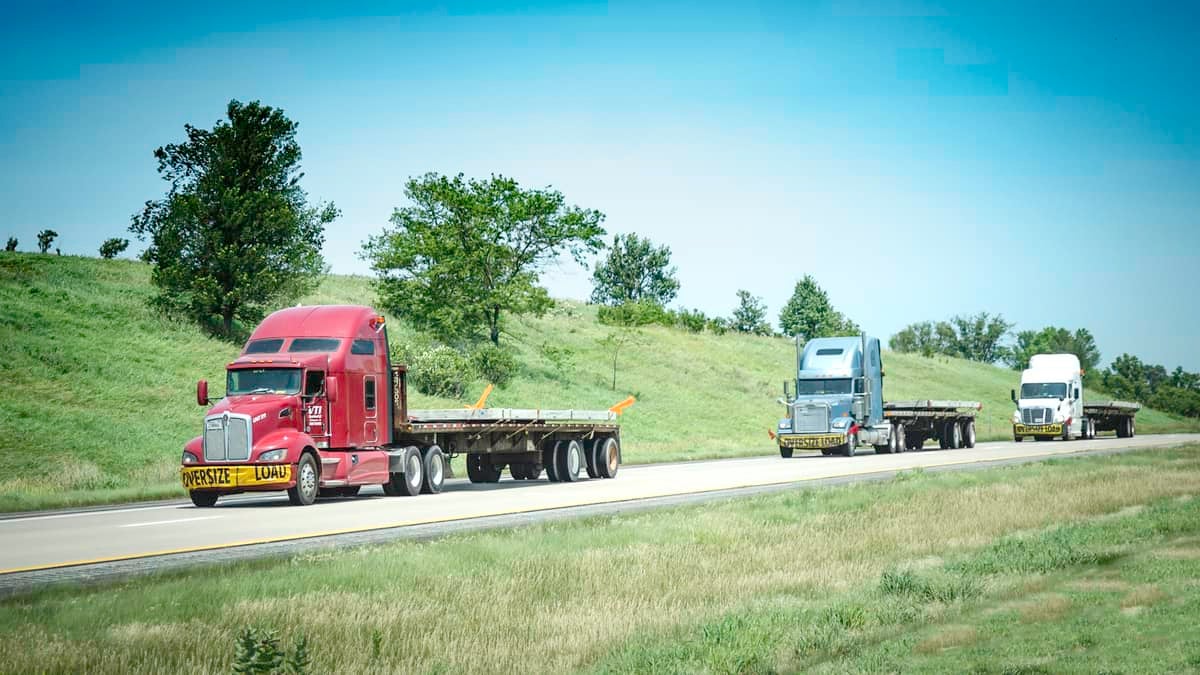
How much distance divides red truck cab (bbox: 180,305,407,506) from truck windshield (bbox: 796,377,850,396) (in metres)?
22.5

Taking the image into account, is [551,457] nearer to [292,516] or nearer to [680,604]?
[292,516]

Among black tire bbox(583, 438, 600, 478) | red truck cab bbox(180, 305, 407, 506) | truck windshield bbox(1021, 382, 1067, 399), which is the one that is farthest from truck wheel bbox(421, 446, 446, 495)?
truck windshield bbox(1021, 382, 1067, 399)

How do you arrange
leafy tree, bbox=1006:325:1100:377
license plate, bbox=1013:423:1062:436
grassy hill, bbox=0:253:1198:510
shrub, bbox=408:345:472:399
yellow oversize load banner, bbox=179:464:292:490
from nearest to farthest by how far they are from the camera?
yellow oversize load banner, bbox=179:464:292:490 < grassy hill, bbox=0:253:1198:510 < shrub, bbox=408:345:472:399 < license plate, bbox=1013:423:1062:436 < leafy tree, bbox=1006:325:1100:377

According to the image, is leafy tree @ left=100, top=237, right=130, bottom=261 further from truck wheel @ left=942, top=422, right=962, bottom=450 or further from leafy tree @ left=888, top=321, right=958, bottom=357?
leafy tree @ left=888, top=321, right=958, bottom=357

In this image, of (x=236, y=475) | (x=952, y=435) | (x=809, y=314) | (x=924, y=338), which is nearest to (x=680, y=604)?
(x=236, y=475)

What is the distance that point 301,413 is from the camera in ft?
73.2

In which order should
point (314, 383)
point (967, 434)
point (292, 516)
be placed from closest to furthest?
point (292, 516)
point (314, 383)
point (967, 434)

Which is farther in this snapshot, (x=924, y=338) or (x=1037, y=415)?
(x=924, y=338)

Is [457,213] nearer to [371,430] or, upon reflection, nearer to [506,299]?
[506,299]

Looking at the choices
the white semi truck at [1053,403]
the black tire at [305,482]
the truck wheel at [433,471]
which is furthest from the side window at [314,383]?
the white semi truck at [1053,403]

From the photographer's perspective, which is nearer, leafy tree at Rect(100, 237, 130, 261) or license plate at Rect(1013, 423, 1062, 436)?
license plate at Rect(1013, 423, 1062, 436)

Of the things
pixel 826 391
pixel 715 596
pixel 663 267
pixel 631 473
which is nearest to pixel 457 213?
pixel 826 391

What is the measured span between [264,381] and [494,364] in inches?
1448

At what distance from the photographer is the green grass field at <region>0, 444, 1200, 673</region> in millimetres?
8820
